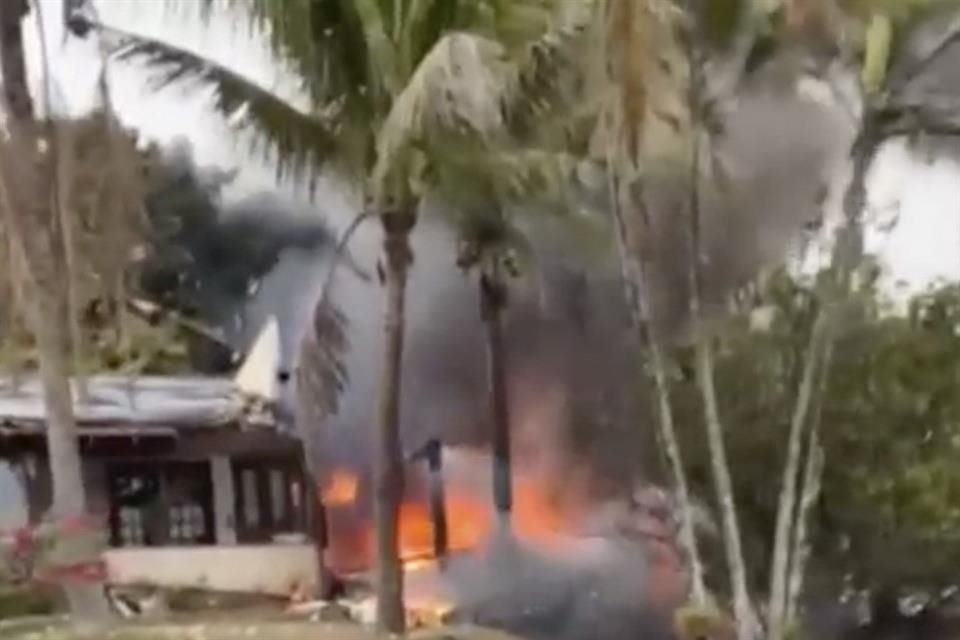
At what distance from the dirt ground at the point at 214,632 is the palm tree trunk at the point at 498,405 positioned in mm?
718

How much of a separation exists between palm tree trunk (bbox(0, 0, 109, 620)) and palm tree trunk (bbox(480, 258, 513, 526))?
208 cm

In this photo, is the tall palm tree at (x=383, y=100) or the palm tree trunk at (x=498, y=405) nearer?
the tall palm tree at (x=383, y=100)

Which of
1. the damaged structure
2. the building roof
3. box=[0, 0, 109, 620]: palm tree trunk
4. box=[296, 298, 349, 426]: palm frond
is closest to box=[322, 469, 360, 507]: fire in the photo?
the damaged structure

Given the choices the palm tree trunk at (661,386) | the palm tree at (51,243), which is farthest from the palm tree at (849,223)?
the palm tree at (51,243)

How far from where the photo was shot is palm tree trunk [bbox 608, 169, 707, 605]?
27.6 ft

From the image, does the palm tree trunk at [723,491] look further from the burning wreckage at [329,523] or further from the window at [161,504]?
the window at [161,504]

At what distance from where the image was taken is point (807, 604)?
902 centimetres

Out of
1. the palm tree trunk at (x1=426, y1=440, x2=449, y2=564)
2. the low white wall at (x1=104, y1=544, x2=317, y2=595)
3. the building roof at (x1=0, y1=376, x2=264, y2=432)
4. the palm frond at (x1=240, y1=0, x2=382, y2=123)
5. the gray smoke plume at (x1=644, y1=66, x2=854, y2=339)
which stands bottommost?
the low white wall at (x1=104, y1=544, x2=317, y2=595)

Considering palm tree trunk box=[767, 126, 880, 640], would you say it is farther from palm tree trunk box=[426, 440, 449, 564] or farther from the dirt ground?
palm tree trunk box=[426, 440, 449, 564]

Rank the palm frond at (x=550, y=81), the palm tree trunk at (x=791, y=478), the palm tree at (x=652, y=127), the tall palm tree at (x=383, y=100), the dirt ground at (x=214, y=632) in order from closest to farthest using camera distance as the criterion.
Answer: the palm tree at (x=652, y=127) < the tall palm tree at (x=383, y=100) < the palm frond at (x=550, y=81) < the dirt ground at (x=214, y=632) < the palm tree trunk at (x=791, y=478)

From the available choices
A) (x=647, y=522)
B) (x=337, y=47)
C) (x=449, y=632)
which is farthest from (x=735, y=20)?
(x=449, y=632)

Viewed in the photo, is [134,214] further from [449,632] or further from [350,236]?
[449,632]

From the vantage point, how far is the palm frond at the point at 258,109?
809cm

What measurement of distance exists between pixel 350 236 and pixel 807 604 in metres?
2.90
